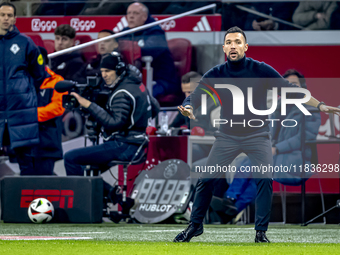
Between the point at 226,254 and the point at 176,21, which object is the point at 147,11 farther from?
the point at 226,254

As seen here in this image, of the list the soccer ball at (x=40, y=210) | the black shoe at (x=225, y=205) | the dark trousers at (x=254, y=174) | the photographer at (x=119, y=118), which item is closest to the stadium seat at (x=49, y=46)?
the photographer at (x=119, y=118)

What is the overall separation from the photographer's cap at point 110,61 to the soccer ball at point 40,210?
6.68ft

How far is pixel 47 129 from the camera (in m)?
7.65

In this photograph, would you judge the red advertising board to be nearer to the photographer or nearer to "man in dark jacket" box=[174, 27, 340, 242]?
the photographer

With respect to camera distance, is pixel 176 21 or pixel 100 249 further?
pixel 176 21

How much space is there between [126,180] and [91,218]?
845 mm

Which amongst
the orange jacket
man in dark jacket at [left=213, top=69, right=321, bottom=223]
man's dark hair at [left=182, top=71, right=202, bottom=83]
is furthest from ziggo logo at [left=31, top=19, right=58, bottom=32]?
man in dark jacket at [left=213, top=69, right=321, bottom=223]

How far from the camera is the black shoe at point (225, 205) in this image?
698cm

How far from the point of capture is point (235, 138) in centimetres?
448

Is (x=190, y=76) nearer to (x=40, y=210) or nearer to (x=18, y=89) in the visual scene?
(x=18, y=89)

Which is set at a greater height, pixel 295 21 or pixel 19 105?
pixel 295 21

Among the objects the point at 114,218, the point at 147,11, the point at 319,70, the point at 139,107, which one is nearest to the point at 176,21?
the point at 147,11

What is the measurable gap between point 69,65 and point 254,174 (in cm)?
413

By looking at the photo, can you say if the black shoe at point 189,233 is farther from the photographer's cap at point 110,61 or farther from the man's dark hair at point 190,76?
the photographer's cap at point 110,61
